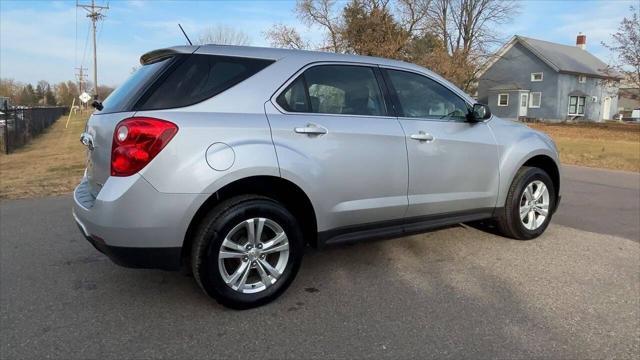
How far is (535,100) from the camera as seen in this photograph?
152ft

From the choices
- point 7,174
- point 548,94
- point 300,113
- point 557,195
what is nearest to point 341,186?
point 300,113

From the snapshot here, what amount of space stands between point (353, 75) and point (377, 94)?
0.84 feet

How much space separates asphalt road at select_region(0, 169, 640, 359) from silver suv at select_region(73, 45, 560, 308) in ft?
1.18

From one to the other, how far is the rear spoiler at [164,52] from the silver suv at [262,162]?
0.9 inches

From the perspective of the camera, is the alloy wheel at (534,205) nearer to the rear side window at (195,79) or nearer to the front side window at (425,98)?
the front side window at (425,98)

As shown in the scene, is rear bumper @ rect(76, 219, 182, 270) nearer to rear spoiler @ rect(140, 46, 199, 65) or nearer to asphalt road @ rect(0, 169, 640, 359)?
asphalt road @ rect(0, 169, 640, 359)

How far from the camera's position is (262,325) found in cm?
337

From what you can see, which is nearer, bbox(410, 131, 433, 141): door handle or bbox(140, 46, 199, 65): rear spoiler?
bbox(140, 46, 199, 65): rear spoiler

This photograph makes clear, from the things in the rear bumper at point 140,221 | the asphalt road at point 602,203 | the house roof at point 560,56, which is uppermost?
the house roof at point 560,56

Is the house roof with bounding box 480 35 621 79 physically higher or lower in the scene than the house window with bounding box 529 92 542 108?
higher

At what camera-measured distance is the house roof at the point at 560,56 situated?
44781 mm

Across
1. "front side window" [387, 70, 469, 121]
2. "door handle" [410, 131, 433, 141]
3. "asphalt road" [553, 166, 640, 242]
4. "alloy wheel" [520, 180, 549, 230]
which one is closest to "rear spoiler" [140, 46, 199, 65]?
"front side window" [387, 70, 469, 121]

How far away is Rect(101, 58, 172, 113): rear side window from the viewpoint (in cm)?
348

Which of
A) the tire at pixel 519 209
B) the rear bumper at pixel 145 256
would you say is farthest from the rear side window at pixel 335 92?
the tire at pixel 519 209
